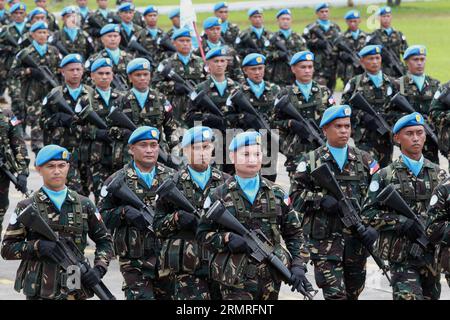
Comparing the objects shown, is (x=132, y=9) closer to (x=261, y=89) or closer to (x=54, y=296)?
(x=261, y=89)

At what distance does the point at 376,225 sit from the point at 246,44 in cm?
1361

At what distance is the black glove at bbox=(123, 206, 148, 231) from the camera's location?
10.8 meters

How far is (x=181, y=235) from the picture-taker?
10.3 meters

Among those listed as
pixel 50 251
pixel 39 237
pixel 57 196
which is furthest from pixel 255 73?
pixel 50 251

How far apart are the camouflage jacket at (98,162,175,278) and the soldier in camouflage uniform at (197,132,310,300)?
1.29 metres

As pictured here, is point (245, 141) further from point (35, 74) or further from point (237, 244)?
point (35, 74)

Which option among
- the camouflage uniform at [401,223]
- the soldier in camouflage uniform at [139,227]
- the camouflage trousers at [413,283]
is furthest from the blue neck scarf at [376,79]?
the camouflage trousers at [413,283]

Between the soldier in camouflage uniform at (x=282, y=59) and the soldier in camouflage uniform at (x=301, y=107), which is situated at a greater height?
the soldier in camouflage uniform at (x=282, y=59)

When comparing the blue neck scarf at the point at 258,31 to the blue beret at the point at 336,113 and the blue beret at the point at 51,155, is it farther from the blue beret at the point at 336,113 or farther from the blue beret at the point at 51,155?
the blue beret at the point at 51,155

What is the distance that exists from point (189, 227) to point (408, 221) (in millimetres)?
1711

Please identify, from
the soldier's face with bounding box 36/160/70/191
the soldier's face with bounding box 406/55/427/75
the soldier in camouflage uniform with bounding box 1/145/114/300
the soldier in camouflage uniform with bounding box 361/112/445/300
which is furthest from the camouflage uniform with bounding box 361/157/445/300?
the soldier's face with bounding box 406/55/427/75

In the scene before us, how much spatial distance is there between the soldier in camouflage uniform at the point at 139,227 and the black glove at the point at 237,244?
158 centimetres

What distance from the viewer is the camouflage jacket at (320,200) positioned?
36.2 ft

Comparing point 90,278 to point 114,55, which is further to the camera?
point 114,55
